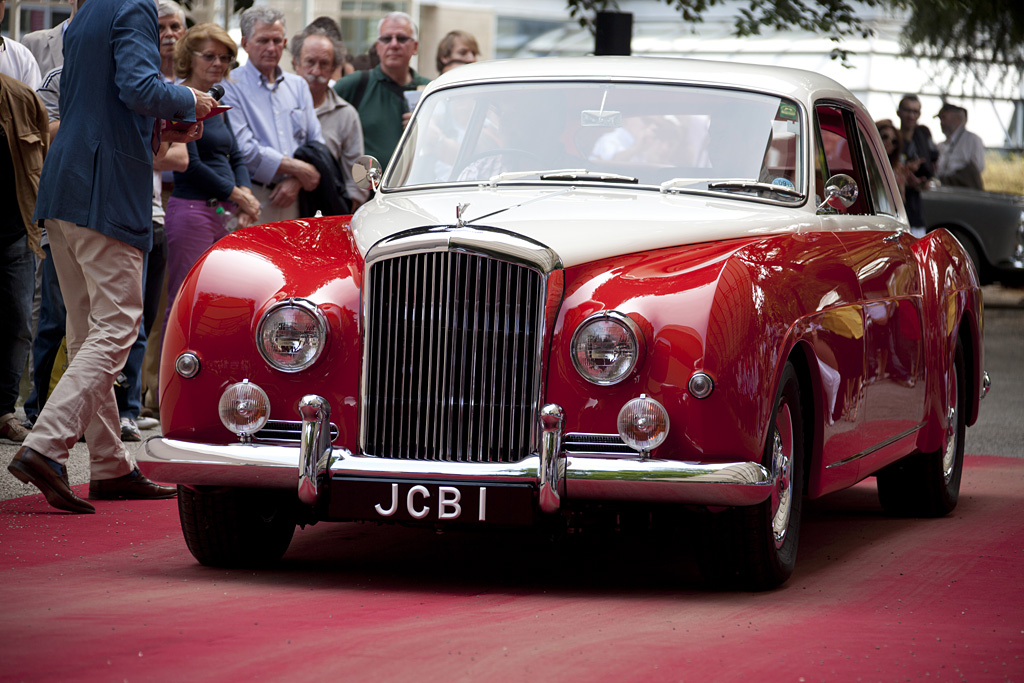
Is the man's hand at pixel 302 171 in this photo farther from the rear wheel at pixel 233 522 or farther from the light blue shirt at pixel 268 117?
the rear wheel at pixel 233 522

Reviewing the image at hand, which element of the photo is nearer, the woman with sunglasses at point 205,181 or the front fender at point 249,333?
the front fender at point 249,333

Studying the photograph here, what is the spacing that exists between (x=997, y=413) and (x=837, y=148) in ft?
17.5

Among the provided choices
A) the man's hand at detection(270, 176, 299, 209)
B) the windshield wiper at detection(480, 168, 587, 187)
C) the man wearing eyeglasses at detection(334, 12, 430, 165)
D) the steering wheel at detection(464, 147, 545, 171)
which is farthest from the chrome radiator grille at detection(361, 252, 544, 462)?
the man wearing eyeglasses at detection(334, 12, 430, 165)

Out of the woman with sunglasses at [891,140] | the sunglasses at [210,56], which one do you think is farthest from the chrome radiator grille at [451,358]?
the woman with sunglasses at [891,140]

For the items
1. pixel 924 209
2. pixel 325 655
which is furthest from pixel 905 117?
pixel 325 655

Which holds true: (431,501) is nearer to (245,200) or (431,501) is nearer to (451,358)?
(451,358)

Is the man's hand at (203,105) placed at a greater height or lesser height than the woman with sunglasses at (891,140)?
greater

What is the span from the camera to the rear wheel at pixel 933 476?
707 centimetres

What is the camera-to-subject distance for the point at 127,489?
266 inches

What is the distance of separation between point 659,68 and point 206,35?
320cm

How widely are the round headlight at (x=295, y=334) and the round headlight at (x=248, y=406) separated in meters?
0.11

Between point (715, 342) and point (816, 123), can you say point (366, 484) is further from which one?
point (816, 123)

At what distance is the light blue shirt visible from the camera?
9320mm

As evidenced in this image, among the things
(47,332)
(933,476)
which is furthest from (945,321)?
(47,332)
